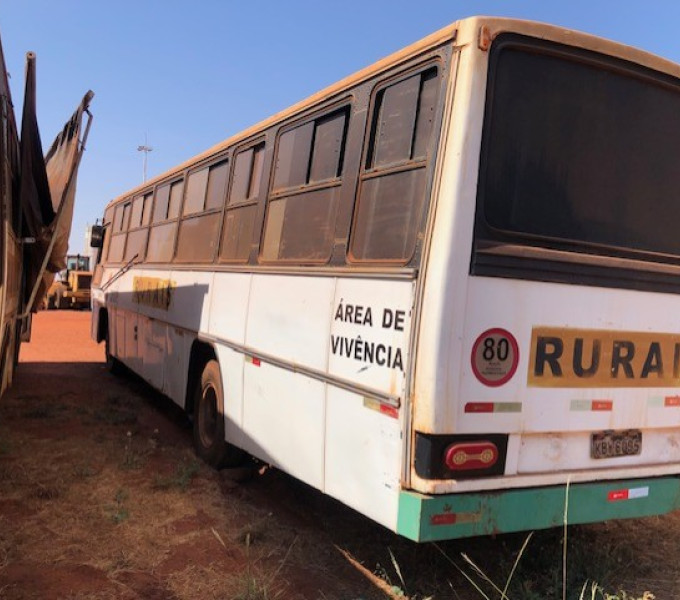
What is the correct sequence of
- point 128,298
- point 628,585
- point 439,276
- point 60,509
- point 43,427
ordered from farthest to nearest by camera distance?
point 128,298, point 43,427, point 60,509, point 628,585, point 439,276

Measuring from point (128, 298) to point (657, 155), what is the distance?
7.55 meters

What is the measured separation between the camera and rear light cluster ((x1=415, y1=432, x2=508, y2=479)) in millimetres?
3076

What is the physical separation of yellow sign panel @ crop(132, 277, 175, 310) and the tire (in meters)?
1.38

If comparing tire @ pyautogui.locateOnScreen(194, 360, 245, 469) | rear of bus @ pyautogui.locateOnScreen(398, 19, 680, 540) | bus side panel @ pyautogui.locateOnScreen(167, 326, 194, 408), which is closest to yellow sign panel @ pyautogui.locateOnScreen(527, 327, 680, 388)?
rear of bus @ pyautogui.locateOnScreen(398, 19, 680, 540)

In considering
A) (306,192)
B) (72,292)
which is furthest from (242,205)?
(72,292)

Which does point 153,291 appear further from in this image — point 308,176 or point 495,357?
point 495,357

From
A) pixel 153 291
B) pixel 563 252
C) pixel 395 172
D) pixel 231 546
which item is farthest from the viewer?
pixel 153 291

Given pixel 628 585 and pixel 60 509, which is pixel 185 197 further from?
pixel 628 585

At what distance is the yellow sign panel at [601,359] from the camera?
3297mm

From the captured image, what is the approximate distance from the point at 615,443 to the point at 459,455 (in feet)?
3.53

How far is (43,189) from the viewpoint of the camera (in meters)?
6.17

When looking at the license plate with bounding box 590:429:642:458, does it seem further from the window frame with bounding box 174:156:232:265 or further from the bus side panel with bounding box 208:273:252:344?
the window frame with bounding box 174:156:232:265

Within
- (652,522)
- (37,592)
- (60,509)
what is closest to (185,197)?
(60,509)

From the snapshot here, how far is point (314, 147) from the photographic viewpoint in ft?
14.5
